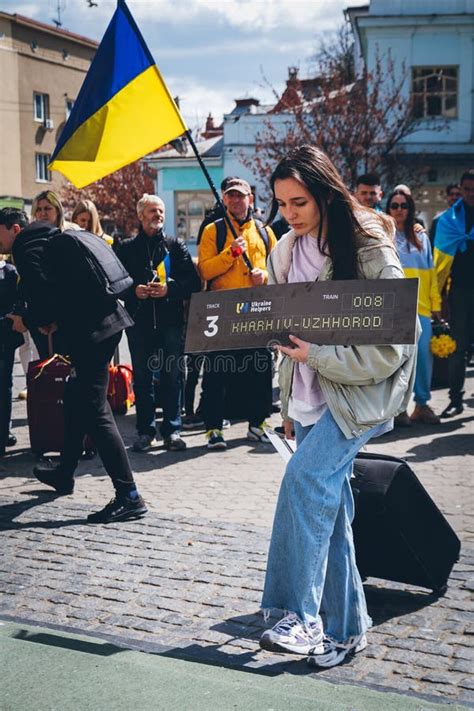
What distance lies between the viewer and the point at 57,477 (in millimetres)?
6723

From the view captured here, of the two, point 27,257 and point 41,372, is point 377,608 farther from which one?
point 41,372

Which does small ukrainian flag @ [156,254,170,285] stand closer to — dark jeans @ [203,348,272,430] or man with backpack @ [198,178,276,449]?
man with backpack @ [198,178,276,449]

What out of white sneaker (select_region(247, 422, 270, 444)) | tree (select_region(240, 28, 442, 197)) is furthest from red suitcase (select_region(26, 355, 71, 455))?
tree (select_region(240, 28, 442, 197))

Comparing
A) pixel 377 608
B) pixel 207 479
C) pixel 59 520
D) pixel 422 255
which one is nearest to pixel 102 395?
pixel 59 520

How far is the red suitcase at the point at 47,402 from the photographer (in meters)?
7.73

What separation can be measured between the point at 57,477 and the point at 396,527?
3.12m

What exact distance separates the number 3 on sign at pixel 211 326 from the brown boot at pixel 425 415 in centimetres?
568

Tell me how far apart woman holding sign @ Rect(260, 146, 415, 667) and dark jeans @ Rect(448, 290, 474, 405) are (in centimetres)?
579

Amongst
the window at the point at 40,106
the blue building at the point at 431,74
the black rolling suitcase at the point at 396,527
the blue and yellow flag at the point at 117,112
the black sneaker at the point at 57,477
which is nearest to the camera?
the black rolling suitcase at the point at 396,527

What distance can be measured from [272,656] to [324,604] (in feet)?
1.02

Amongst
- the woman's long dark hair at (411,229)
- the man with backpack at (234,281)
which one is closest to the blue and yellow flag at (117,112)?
the man with backpack at (234,281)

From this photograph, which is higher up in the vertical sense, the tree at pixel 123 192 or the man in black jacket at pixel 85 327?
the tree at pixel 123 192

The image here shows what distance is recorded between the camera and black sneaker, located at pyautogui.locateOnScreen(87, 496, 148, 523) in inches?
237

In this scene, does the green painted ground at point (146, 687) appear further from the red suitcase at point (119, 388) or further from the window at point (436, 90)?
the window at point (436, 90)
